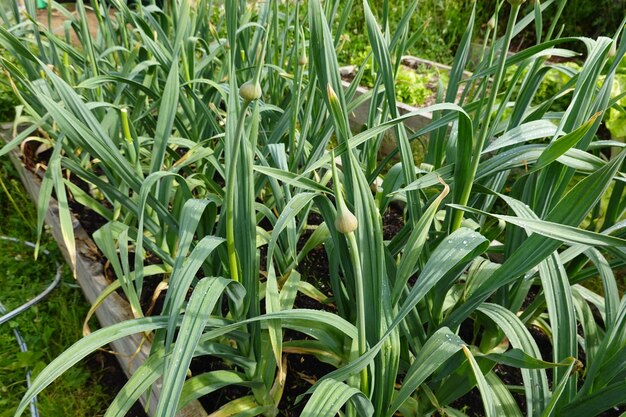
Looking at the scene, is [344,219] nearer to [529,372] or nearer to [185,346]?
[185,346]

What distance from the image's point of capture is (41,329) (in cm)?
142

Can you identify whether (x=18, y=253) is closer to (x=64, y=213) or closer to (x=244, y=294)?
(x=64, y=213)

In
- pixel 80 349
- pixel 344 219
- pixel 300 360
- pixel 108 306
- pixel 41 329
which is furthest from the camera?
pixel 41 329

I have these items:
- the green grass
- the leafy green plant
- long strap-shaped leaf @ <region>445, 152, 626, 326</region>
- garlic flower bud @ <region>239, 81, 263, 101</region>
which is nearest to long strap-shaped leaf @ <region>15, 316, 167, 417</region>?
the leafy green plant

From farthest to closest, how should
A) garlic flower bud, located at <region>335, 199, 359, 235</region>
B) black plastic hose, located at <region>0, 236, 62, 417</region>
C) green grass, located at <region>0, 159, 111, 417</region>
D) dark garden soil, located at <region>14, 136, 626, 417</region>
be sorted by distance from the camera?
black plastic hose, located at <region>0, 236, 62, 417</region>, green grass, located at <region>0, 159, 111, 417</region>, dark garden soil, located at <region>14, 136, 626, 417</region>, garlic flower bud, located at <region>335, 199, 359, 235</region>

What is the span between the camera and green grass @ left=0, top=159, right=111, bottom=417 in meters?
1.23

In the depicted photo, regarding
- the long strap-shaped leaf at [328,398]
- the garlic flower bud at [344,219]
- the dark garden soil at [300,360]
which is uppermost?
the garlic flower bud at [344,219]

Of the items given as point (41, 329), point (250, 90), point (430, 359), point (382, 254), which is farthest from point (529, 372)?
point (41, 329)

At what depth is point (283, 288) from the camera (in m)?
0.92

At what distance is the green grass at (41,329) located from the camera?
1.23 m

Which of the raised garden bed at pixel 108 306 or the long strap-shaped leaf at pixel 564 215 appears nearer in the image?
the long strap-shaped leaf at pixel 564 215

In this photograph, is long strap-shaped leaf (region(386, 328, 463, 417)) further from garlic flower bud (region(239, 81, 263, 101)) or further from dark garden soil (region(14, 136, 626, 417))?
garlic flower bud (region(239, 81, 263, 101))

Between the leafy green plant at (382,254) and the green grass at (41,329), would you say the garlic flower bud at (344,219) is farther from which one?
the green grass at (41,329)

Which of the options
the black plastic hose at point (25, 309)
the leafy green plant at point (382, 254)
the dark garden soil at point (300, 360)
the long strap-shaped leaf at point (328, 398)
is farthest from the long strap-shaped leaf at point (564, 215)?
the black plastic hose at point (25, 309)
